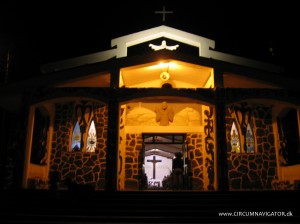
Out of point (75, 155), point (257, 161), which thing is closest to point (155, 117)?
point (75, 155)

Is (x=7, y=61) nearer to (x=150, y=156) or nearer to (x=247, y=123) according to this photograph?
(x=150, y=156)

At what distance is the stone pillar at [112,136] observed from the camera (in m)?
10.2

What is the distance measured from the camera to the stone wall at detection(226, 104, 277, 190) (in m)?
12.9

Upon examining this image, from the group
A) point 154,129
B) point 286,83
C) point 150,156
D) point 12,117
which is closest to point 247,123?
point 286,83

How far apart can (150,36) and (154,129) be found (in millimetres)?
3934

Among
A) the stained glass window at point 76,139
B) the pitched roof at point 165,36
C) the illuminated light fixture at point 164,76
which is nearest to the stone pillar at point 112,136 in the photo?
the illuminated light fixture at point 164,76

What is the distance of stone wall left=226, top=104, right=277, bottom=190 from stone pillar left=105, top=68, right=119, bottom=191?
494 centimetres

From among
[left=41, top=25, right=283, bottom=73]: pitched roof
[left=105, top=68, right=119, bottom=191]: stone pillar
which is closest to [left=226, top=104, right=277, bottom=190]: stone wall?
[left=41, top=25, right=283, bottom=73]: pitched roof

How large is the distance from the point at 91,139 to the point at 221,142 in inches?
216

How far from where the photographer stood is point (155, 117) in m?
13.9

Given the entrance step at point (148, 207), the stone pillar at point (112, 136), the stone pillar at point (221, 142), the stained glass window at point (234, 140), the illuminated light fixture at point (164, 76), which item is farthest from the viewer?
the stained glass window at point (234, 140)

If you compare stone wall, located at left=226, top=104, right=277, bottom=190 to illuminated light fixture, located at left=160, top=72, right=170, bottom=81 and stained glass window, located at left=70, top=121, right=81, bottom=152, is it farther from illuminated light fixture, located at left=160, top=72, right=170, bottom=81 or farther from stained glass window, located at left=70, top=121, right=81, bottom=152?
stained glass window, located at left=70, top=121, right=81, bottom=152

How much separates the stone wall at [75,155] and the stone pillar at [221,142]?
479 centimetres

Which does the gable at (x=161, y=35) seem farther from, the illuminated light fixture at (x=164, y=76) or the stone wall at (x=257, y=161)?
the stone wall at (x=257, y=161)
